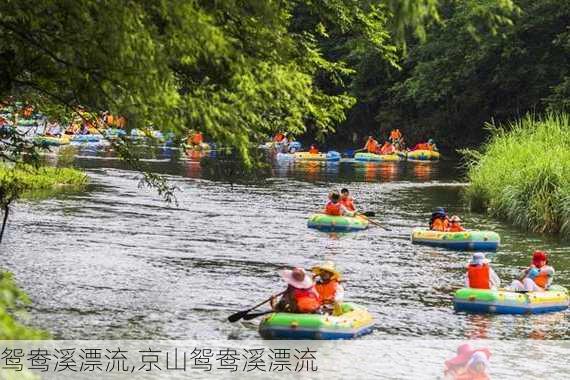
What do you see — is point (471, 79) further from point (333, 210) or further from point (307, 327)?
point (307, 327)

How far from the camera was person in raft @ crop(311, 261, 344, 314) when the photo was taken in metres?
12.6

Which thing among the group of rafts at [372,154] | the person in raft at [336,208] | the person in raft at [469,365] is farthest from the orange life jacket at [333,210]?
the group of rafts at [372,154]

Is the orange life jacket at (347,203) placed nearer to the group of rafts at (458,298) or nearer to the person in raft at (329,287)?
the group of rafts at (458,298)

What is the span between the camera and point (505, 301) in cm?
1392

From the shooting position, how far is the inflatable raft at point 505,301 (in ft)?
45.3

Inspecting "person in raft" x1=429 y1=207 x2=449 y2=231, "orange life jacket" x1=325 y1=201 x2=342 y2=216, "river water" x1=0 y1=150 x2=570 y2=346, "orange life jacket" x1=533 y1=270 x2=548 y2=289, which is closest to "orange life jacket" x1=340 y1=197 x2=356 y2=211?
"orange life jacket" x1=325 y1=201 x2=342 y2=216

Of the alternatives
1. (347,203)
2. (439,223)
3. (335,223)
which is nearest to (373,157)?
(347,203)

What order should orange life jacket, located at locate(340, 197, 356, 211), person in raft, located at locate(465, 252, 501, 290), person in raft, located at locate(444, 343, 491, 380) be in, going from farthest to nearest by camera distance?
orange life jacket, located at locate(340, 197, 356, 211) < person in raft, located at locate(465, 252, 501, 290) < person in raft, located at locate(444, 343, 491, 380)

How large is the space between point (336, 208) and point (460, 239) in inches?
136

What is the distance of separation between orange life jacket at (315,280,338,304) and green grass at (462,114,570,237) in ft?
30.1

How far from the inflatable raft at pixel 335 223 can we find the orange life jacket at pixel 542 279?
7.52 meters

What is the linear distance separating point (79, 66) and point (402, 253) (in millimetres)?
11586

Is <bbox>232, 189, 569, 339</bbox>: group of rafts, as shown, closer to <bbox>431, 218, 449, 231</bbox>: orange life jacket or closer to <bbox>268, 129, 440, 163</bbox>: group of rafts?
<bbox>431, 218, 449, 231</bbox>: orange life jacket

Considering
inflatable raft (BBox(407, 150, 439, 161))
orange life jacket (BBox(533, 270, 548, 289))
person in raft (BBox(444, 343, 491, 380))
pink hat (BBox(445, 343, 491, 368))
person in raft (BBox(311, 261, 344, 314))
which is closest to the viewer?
person in raft (BBox(444, 343, 491, 380))
